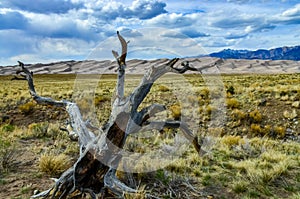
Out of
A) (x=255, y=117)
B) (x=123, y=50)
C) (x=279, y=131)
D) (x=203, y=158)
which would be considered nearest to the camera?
(x=123, y=50)

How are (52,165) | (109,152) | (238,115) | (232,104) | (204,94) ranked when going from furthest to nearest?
(204,94) → (232,104) → (238,115) → (52,165) → (109,152)

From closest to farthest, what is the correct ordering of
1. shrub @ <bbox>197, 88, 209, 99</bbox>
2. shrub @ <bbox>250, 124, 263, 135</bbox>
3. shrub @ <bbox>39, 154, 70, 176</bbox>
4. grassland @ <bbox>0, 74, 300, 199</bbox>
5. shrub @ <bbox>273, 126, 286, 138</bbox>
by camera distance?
grassland @ <bbox>0, 74, 300, 199</bbox> → shrub @ <bbox>39, 154, 70, 176</bbox> → shrub @ <bbox>273, 126, 286, 138</bbox> → shrub @ <bbox>250, 124, 263, 135</bbox> → shrub @ <bbox>197, 88, 209, 99</bbox>

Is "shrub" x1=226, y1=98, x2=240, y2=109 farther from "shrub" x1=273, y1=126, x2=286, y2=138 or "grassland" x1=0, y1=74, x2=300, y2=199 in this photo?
"shrub" x1=273, y1=126, x2=286, y2=138

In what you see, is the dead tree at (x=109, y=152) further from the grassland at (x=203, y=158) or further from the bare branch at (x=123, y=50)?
the grassland at (x=203, y=158)

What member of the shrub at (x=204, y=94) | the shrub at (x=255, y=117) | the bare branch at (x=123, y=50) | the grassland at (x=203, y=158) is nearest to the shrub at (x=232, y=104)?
the grassland at (x=203, y=158)

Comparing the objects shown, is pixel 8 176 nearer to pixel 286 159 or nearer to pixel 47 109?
pixel 286 159

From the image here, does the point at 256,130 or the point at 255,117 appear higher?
the point at 255,117

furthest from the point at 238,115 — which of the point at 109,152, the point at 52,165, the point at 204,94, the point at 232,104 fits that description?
the point at 109,152

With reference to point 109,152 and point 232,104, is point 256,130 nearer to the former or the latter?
point 232,104

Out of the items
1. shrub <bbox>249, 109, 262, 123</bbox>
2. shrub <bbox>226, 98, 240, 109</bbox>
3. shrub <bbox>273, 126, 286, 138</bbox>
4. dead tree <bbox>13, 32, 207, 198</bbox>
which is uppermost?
dead tree <bbox>13, 32, 207, 198</bbox>

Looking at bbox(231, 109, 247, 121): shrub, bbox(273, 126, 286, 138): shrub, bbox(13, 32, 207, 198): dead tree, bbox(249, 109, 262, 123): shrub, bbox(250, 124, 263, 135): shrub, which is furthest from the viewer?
bbox(231, 109, 247, 121): shrub

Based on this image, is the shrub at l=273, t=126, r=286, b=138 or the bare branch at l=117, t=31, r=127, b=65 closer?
the bare branch at l=117, t=31, r=127, b=65

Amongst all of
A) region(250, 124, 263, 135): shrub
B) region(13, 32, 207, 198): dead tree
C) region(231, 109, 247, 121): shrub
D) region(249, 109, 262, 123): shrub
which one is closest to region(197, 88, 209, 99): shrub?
region(231, 109, 247, 121): shrub

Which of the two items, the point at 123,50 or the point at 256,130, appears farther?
the point at 256,130
